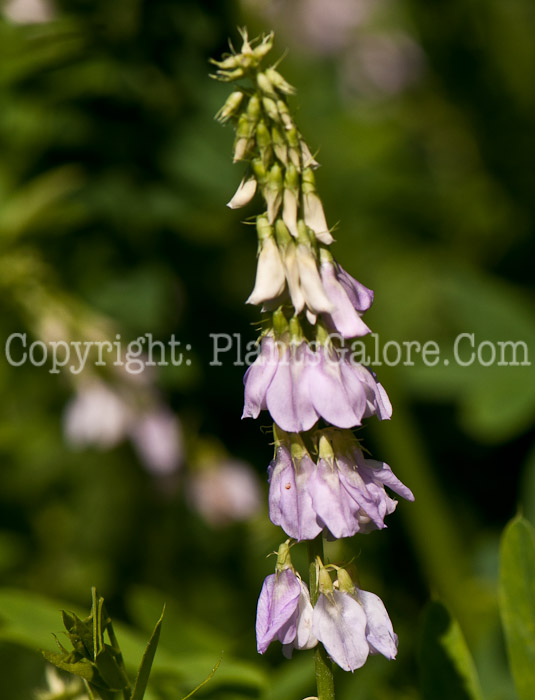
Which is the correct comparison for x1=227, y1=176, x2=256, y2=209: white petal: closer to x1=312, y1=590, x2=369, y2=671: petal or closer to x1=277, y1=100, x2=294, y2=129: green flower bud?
x1=277, y1=100, x2=294, y2=129: green flower bud

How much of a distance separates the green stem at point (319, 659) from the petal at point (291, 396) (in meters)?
0.15

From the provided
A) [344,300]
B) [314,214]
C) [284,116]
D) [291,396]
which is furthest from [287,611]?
[284,116]

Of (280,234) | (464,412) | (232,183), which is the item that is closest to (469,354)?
(464,412)

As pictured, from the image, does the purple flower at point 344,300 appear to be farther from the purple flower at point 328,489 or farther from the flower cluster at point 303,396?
the purple flower at point 328,489

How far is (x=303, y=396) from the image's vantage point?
3.52ft

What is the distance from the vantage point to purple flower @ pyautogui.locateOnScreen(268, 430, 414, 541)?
41.3 inches

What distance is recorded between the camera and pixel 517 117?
4324mm

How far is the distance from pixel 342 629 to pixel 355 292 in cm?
42

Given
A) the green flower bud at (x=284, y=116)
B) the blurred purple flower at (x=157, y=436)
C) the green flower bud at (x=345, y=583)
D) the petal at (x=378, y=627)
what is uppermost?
the blurred purple flower at (x=157, y=436)

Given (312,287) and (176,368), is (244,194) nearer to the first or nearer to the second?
(312,287)

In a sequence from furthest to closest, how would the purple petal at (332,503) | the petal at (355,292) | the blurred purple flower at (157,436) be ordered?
the blurred purple flower at (157,436) → the petal at (355,292) → the purple petal at (332,503)

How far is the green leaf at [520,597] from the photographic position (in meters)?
1.26

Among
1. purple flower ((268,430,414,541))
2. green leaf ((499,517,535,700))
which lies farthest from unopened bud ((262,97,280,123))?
green leaf ((499,517,535,700))

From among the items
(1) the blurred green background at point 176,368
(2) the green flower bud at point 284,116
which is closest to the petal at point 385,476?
(2) the green flower bud at point 284,116
